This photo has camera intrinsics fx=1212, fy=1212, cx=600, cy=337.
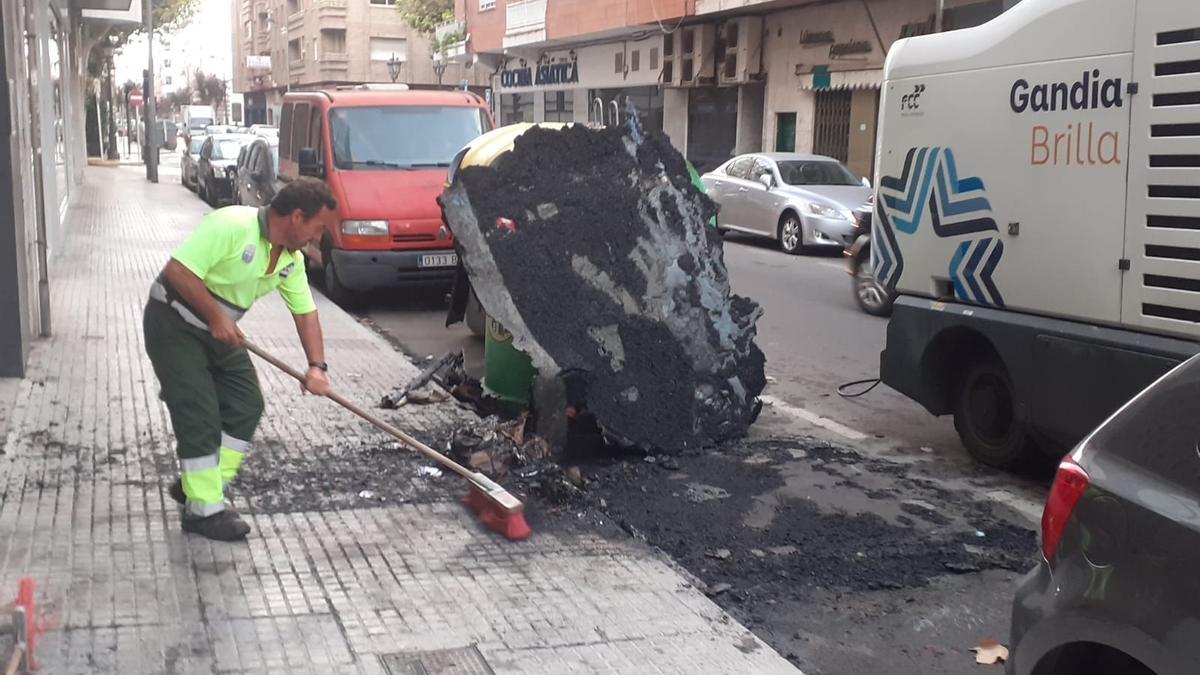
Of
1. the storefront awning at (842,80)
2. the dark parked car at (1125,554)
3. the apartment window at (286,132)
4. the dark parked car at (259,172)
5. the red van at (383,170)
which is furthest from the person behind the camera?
the storefront awning at (842,80)

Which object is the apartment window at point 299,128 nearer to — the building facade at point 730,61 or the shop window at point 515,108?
the building facade at point 730,61

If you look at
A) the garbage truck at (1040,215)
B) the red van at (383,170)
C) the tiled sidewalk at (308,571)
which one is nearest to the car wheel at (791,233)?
the red van at (383,170)

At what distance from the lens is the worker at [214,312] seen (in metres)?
5.07

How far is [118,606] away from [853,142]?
22.5m

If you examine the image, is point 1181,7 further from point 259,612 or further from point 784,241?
point 784,241

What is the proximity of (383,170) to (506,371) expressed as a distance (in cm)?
583

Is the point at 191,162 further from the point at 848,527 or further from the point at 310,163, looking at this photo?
the point at 848,527

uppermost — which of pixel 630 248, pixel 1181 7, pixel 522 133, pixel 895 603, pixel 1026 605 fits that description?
pixel 1181 7

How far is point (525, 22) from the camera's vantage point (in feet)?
132

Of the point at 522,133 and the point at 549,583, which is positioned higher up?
the point at 522,133

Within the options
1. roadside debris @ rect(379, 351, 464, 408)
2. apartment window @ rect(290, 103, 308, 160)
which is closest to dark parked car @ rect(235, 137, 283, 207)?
apartment window @ rect(290, 103, 308, 160)

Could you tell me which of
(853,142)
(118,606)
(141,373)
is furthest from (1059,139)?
(853,142)

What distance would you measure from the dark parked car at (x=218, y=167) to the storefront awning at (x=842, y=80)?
40.7ft

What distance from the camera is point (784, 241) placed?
1862cm
